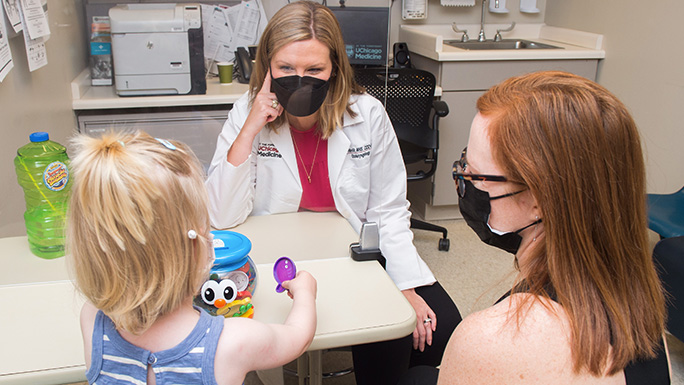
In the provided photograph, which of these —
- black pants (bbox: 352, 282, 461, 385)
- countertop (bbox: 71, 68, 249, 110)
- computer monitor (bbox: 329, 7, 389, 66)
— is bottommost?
black pants (bbox: 352, 282, 461, 385)

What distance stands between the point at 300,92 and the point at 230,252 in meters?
0.54

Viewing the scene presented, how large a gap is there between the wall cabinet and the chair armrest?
8.8 inches

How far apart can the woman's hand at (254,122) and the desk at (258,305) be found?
0.23 m

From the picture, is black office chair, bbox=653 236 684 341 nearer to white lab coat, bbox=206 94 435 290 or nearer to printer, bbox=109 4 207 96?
white lab coat, bbox=206 94 435 290

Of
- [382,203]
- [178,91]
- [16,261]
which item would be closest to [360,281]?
[382,203]

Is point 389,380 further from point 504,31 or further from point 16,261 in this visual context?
point 504,31

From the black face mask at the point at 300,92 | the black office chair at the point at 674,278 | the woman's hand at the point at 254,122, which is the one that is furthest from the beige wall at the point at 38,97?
the black office chair at the point at 674,278

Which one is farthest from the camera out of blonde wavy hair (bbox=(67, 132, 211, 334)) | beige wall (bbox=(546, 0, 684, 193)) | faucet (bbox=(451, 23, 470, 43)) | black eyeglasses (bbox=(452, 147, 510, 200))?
faucet (bbox=(451, 23, 470, 43))

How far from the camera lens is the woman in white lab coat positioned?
1307 millimetres

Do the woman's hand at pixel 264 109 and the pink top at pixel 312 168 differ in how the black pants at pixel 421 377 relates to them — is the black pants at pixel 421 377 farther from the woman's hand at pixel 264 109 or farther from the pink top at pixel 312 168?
the woman's hand at pixel 264 109

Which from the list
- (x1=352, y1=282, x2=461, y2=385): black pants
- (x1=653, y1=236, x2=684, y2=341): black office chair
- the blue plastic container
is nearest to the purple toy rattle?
the blue plastic container

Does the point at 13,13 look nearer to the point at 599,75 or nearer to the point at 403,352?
the point at 403,352

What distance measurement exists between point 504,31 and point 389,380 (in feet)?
7.90

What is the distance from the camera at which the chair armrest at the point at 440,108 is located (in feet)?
7.70
